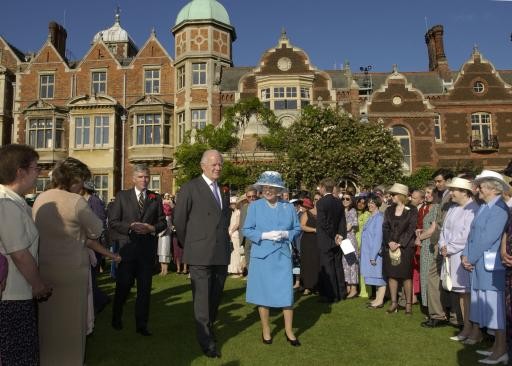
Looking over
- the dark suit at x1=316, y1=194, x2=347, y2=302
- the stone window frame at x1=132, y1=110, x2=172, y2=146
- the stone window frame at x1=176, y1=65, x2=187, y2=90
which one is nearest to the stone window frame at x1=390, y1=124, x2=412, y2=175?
the stone window frame at x1=176, y1=65, x2=187, y2=90

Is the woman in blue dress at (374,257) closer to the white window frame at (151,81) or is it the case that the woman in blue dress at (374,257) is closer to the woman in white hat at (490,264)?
the woman in white hat at (490,264)

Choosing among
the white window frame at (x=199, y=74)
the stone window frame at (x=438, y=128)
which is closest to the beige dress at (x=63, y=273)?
the white window frame at (x=199, y=74)

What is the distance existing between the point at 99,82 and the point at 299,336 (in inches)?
1065

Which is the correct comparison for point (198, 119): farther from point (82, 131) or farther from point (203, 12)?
point (82, 131)

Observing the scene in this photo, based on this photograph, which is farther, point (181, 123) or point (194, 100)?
point (181, 123)

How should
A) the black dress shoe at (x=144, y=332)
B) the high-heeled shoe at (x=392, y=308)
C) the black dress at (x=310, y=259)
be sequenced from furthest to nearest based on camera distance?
the black dress at (x=310, y=259) → the high-heeled shoe at (x=392, y=308) → the black dress shoe at (x=144, y=332)

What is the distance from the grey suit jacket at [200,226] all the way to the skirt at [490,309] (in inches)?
117

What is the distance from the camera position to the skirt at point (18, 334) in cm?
282

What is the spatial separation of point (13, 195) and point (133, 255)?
2.98 meters

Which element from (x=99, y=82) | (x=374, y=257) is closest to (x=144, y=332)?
(x=374, y=257)

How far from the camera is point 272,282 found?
17.1 ft

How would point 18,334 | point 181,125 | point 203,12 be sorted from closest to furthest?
point 18,334
point 203,12
point 181,125

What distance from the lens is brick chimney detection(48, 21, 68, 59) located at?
3019cm

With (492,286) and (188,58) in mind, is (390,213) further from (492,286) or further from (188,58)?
(188,58)
